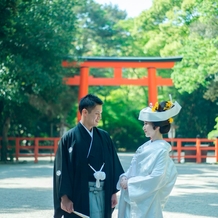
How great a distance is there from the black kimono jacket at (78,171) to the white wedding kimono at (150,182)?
6.8 inches

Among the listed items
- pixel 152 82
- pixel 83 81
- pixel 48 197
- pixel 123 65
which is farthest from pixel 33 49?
pixel 48 197

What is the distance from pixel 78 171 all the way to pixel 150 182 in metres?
0.55

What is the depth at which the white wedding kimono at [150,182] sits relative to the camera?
4.09 metres

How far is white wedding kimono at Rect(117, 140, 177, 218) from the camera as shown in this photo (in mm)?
4094

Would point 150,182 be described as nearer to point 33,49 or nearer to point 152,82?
point 33,49

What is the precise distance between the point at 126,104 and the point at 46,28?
638 inches

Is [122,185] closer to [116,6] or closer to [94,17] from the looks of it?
[94,17]

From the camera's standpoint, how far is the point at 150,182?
13.4 ft

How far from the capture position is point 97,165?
420cm

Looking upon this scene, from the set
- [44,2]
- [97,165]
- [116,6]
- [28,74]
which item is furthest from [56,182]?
[116,6]

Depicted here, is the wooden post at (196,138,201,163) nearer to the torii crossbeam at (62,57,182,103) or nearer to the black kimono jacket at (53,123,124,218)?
the torii crossbeam at (62,57,182,103)

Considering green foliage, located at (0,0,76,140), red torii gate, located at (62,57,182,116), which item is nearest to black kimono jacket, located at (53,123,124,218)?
green foliage, located at (0,0,76,140)

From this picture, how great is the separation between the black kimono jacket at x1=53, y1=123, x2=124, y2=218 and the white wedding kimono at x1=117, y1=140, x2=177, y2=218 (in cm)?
17

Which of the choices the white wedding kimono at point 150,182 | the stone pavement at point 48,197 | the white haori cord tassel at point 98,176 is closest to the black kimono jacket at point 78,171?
the white haori cord tassel at point 98,176
